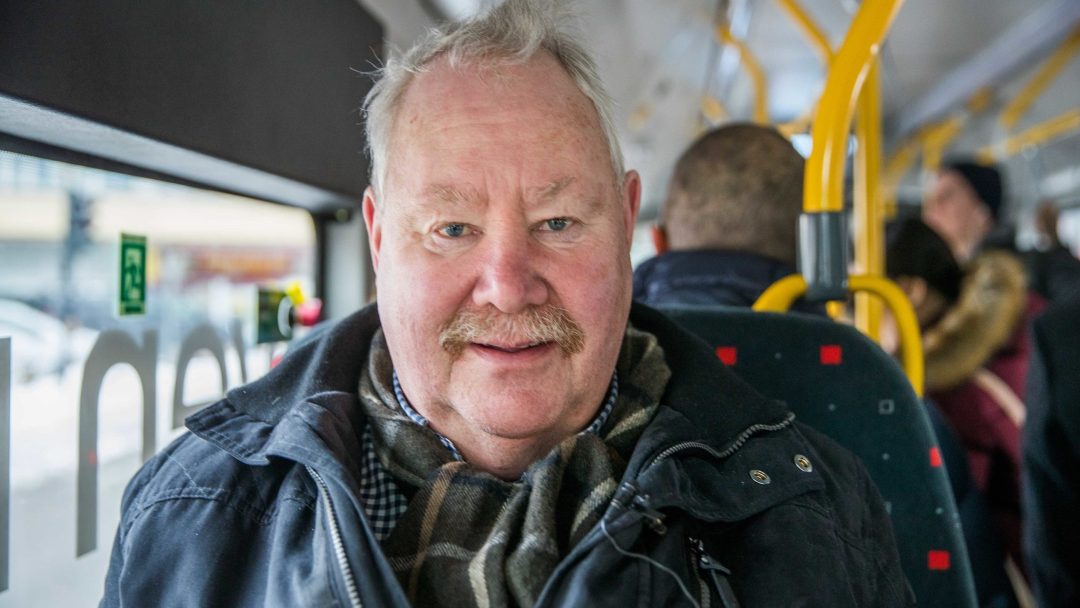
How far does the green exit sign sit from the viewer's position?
1.72m

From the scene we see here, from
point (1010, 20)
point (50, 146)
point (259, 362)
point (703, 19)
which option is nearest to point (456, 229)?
point (50, 146)

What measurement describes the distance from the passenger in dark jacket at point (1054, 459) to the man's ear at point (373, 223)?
1.52 metres

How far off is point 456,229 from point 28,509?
916mm

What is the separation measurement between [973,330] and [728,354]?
60.6 inches

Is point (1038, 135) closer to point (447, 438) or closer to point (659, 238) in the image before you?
point (659, 238)

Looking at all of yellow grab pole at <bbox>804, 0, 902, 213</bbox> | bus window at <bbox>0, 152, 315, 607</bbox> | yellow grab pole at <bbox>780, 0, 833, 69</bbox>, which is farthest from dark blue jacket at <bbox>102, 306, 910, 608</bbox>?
yellow grab pole at <bbox>780, 0, 833, 69</bbox>

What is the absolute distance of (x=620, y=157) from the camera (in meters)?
1.45

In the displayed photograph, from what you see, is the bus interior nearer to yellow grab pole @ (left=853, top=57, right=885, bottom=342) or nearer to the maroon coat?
yellow grab pole @ (left=853, top=57, right=885, bottom=342)

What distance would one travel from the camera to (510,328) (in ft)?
4.16

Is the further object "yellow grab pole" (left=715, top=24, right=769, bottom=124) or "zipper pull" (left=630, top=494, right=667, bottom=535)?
"yellow grab pole" (left=715, top=24, right=769, bottom=124)

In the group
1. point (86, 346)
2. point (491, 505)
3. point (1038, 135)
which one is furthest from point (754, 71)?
point (1038, 135)

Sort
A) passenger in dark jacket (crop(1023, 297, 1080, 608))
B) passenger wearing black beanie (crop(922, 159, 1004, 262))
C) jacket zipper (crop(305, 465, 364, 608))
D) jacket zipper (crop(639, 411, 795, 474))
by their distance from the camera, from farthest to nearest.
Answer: passenger wearing black beanie (crop(922, 159, 1004, 262)) → passenger in dark jacket (crop(1023, 297, 1080, 608)) → jacket zipper (crop(639, 411, 795, 474)) → jacket zipper (crop(305, 465, 364, 608))

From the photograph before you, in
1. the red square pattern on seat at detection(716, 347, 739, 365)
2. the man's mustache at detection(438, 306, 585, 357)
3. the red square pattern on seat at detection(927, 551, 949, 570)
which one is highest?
the man's mustache at detection(438, 306, 585, 357)

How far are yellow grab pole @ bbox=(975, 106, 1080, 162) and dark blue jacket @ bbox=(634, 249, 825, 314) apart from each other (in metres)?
4.38
